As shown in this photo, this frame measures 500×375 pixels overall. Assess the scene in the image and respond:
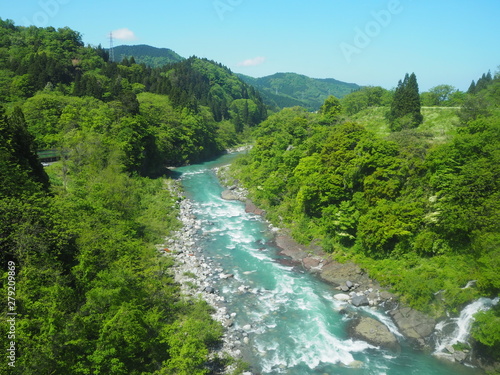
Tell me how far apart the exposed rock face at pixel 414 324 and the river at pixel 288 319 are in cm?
65

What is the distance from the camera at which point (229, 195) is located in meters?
45.8

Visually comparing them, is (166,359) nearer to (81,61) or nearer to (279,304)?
(279,304)

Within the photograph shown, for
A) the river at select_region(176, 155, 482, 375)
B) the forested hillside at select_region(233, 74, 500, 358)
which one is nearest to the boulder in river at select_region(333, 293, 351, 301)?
the river at select_region(176, 155, 482, 375)

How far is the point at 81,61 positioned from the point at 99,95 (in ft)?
88.5

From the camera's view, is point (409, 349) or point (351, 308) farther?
point (351, 308)

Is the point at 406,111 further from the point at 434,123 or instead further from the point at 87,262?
the point at 87,262

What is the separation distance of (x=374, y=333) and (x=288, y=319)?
4920mm

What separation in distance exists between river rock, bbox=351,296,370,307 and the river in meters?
0.49

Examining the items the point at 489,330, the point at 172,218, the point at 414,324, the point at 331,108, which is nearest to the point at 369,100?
the point at 331,108

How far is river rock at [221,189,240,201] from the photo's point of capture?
44619 mm

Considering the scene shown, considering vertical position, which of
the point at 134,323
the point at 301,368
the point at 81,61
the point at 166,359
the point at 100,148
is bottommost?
the point at 301,368

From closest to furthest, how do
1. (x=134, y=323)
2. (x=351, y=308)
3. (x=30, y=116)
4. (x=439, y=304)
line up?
1. (x=134, y=323)
2. (x=439, y=304)
3. (x=351, y=308)
4. (x=30, y=116)

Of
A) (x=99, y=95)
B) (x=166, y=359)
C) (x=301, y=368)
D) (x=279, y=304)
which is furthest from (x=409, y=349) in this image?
(x=99, y=95)

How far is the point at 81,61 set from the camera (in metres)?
79.1
